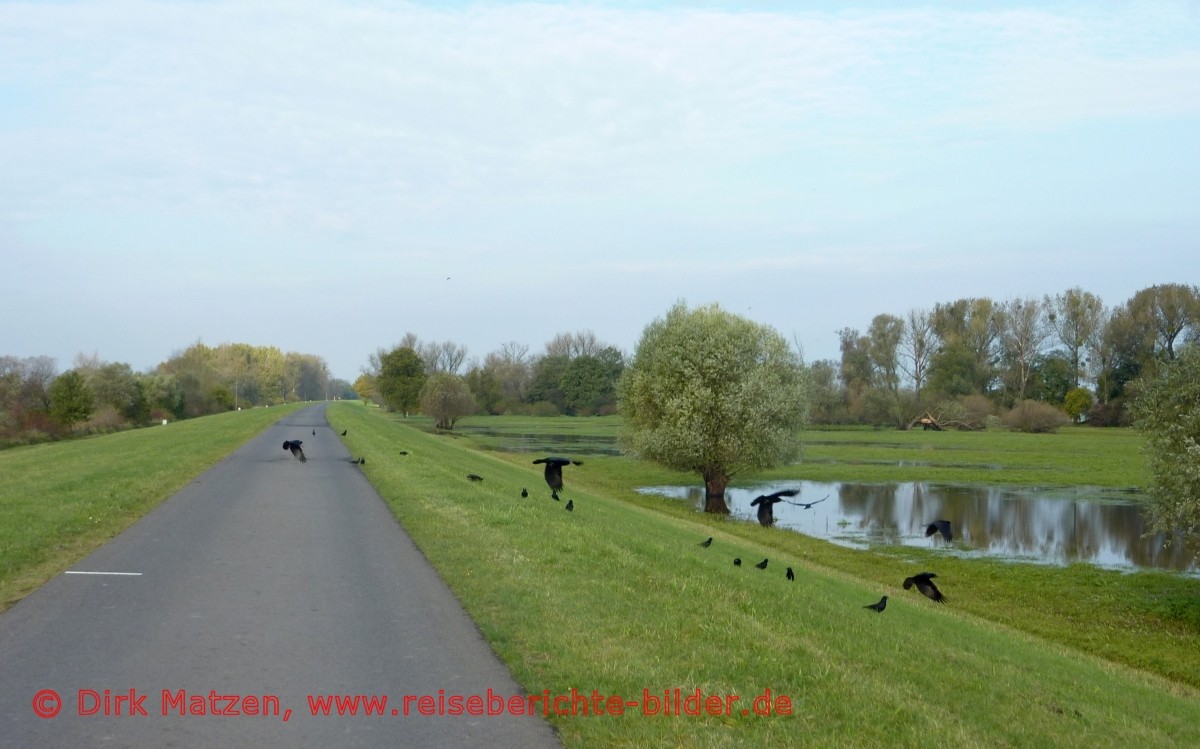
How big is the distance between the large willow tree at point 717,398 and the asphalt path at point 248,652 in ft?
71.9

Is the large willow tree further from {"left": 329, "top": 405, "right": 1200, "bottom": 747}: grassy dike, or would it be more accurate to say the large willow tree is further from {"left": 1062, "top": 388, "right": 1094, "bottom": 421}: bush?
{"left": 1062, "top": 388, "right": 1094, "bottom": 421}: bush

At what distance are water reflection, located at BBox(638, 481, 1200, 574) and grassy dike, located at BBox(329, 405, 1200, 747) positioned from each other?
9888mm

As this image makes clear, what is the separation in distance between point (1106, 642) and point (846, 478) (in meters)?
31.7

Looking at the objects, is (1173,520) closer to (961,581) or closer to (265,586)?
(961,581)

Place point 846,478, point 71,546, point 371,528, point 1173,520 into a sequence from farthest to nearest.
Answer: point 846,478 < point 1173,520 < point 371,528 < point 71,546

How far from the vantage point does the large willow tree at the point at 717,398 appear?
33.8 meters

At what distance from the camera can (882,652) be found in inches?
342

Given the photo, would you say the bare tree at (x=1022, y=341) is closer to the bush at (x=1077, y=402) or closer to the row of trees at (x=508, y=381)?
the bush at (x=1077, y=402)

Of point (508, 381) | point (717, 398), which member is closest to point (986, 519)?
point (717, 398)

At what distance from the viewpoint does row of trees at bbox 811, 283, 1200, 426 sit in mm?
93750

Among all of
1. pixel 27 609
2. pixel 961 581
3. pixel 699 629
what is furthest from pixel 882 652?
pixel 961 581

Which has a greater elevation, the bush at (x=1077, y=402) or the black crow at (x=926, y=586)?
the bush at (x=1077, y=402)

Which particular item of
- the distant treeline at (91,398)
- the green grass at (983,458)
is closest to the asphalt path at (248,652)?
the green grass at (983,458)

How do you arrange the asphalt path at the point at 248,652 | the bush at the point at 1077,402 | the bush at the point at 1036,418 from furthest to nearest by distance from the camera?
the bush at the point at 1077,402 < the bush at the point at 1036,418 < the asphalt path at the point at 248,652
